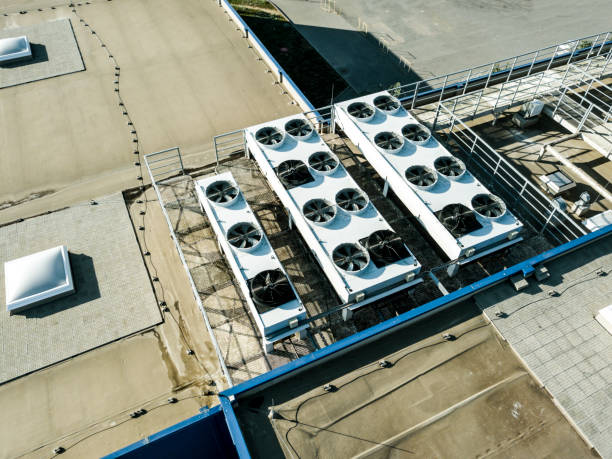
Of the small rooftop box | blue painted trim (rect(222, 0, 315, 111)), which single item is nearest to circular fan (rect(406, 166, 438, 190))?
blue painted trim (rect(222, 0, 315, 111))

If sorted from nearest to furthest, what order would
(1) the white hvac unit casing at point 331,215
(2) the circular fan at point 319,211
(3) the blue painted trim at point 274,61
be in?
1. (1) the white hvac unit casing at point 331,215
2. (2) the circular fan at point 319,211
3. (3) the blue painted trim at point 274,61

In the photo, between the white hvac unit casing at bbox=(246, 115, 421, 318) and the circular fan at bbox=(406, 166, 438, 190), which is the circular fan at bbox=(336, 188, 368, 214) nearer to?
the white hvac unit casing at bbox=(246, 115, 421, 318)

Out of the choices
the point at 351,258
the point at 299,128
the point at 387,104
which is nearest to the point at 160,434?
the point at 351,258

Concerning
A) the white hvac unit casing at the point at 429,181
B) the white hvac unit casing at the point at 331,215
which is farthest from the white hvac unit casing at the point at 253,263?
the white hvac unit casing at the point at 429,181

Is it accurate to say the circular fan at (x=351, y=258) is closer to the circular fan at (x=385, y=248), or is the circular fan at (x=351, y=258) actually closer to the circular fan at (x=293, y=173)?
the circular fan at (x=385, y=248)

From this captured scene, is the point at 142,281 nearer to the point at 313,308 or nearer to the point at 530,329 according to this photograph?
the point at 313,308
